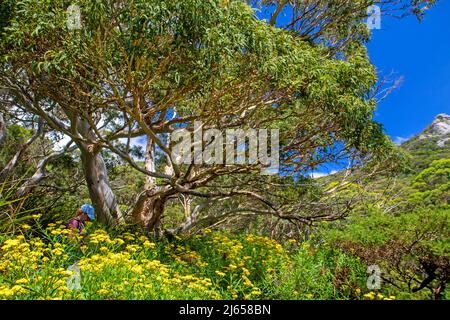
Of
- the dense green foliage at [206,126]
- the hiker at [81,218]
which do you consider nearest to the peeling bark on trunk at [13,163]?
the dense green foliage at [206,126]

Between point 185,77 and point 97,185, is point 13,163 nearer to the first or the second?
point 97,185

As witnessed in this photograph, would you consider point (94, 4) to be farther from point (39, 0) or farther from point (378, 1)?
point (378, 1)

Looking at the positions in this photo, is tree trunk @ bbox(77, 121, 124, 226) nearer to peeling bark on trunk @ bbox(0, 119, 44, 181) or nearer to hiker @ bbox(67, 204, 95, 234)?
hiker @ bbox(67, 204, 95, 234)

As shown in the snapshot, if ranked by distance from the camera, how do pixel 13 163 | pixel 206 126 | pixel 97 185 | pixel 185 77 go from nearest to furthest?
1. pixel 185 77
2. pixel 206 126
3. pixel 97 185
4. pixel 13 163

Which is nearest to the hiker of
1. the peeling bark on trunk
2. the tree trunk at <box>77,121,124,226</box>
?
the tree trunk at <box>77,121,124,226</box>

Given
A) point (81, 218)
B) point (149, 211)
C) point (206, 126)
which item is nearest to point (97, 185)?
point (149, 211)

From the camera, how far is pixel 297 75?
5367mm

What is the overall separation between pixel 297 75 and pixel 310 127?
1.57 meters

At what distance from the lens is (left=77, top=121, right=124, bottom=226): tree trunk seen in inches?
293

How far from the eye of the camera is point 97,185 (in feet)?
25.0

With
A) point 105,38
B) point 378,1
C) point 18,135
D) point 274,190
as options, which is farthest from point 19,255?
point 18,135

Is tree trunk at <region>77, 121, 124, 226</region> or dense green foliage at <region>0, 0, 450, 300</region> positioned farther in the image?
tree trunk at <region>77, 121, 124, 226</region>

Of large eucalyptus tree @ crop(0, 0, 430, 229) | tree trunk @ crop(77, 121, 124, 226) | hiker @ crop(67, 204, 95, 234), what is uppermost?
large eucalyptus tree @ crop(0, 0, 430, 229)

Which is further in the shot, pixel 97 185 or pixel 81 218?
pixel 97 185
